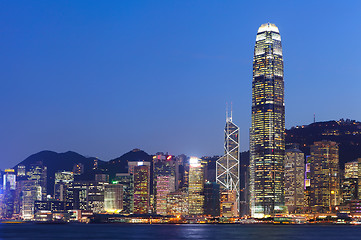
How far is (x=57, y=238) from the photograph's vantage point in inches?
7569

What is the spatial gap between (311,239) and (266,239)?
1265cm

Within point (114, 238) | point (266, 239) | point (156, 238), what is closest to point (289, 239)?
point (266, 239)

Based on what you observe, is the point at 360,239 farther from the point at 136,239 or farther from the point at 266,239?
the point at 136,239

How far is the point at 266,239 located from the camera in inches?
7190

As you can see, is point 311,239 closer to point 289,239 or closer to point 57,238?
point 289,239

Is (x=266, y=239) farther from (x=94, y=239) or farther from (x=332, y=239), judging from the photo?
(x=94, y=239)

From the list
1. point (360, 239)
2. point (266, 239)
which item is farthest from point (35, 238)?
point (360, 239)

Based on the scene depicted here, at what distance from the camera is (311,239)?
184 metres

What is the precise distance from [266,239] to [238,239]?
7.64 m

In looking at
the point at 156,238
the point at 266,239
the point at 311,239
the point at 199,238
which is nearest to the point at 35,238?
the point at 156,238

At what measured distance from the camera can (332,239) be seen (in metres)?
184

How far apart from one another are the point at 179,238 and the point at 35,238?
41.7 m

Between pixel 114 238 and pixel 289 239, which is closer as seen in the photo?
pixel 289 239

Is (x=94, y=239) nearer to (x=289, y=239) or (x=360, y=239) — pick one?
(x=289, y=239)
